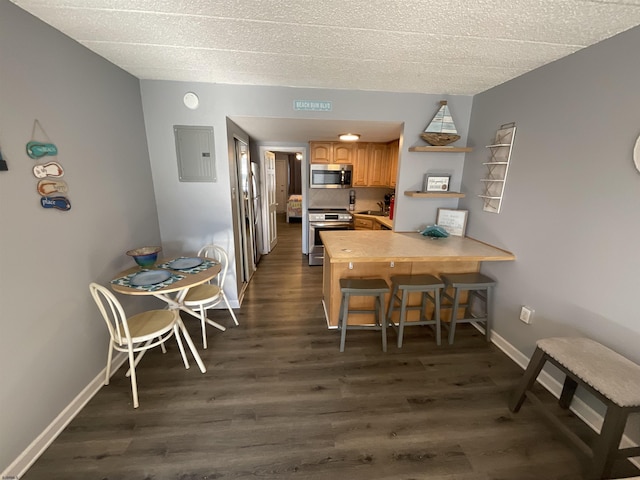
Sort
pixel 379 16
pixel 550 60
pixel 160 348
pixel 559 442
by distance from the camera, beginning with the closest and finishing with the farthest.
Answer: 1. pixel 379 16
2. pixel 559 442
3. pixel 550 60
4. pixel 160 348

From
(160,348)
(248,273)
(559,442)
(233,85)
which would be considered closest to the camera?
(559,442)

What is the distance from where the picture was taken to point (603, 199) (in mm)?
1558

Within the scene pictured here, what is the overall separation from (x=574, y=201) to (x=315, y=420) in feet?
7.50

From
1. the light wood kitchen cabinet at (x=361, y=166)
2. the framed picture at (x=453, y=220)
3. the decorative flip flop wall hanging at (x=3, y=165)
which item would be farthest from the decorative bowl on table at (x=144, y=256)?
the light wood kitchen cabinet at (x=361, y=166)

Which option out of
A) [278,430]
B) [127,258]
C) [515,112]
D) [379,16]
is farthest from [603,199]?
[127,258]

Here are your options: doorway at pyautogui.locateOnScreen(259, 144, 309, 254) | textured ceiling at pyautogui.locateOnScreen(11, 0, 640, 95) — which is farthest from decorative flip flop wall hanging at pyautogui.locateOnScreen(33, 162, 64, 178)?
doorway at pyautogui.locateOnScreen(259, 144, 309, 254)

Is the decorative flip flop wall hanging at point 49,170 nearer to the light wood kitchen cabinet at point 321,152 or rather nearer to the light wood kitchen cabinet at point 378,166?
the light wood kitchen cabinet at point 321,152

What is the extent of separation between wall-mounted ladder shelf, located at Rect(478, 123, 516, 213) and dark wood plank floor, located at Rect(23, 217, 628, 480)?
4.54ft

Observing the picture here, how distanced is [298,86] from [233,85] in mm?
635

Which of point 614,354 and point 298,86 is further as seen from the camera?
point 298,86

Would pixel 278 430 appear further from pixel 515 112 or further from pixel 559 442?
pixel 515 112

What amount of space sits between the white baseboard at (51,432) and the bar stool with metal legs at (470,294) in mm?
2927

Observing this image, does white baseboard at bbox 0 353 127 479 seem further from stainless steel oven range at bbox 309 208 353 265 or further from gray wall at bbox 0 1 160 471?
stainless steel oven range at bbox 309 208 353 265

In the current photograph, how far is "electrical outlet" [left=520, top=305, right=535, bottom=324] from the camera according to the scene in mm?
2057
